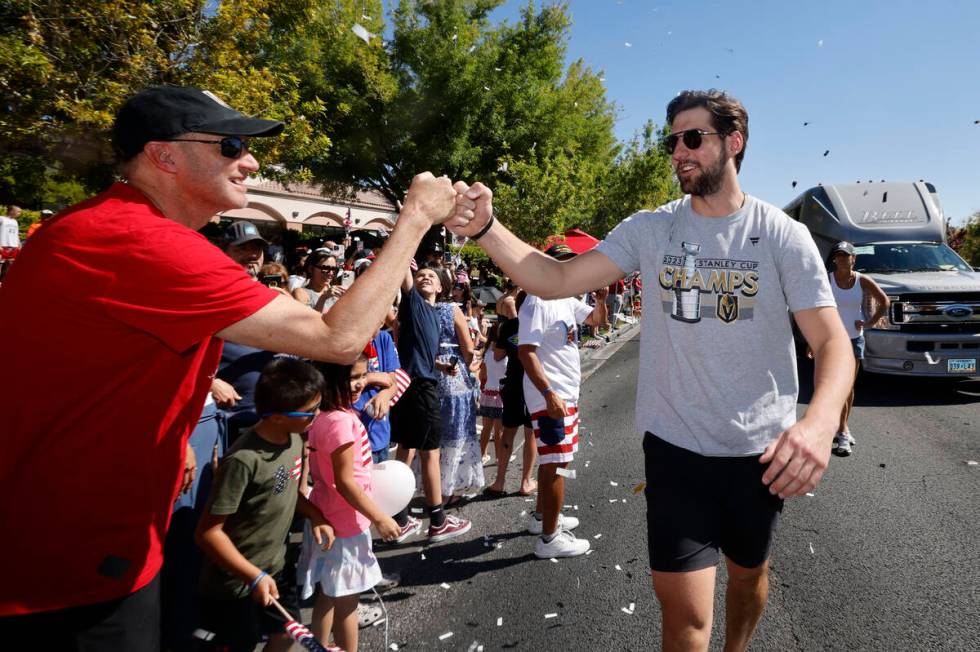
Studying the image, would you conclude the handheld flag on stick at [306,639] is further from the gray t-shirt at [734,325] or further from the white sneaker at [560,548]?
the white sneaker at [560,548]

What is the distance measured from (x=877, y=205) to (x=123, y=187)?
13.0 m

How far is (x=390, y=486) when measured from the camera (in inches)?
128

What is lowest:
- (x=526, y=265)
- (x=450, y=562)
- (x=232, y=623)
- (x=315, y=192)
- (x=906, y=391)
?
(x=450, y=562)

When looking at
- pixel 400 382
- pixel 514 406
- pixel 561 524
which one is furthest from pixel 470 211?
pixel 514 406

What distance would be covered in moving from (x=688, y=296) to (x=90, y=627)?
2.21 meters

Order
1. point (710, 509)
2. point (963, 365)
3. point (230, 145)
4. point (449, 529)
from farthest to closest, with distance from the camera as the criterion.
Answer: point (963, 365), point (449, 529), point (710, 509), point (230, 145)

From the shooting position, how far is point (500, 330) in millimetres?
5617

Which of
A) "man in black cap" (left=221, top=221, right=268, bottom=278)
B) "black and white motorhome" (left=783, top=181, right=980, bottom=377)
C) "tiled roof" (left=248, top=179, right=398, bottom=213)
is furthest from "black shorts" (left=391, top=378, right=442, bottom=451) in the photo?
"tiled roof" (left=248, top=179, right=398, bottom=213)

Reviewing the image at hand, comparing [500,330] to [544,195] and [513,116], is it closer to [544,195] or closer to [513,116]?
[544,195]

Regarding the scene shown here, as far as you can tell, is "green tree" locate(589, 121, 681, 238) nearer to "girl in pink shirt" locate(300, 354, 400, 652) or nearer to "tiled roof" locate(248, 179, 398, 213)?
"tiled roof" locate(248, 179, 398, 213)

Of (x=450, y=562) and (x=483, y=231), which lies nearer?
(x=483, y=231)

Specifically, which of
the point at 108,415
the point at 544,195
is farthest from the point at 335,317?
the point at 544,195

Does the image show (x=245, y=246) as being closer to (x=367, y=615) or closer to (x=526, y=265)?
(x=367, y=615)

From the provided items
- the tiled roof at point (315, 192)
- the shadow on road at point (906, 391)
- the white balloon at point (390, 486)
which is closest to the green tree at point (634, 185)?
the tiled roof at point (315, 192)
